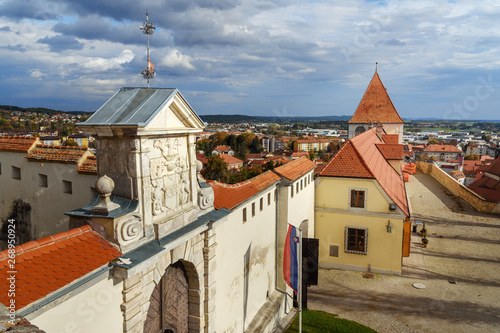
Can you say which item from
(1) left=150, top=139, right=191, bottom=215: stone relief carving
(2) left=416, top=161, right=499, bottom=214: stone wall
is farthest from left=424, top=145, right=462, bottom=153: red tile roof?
(1) left=150, top=139, right=191, bottom=215: stone relief carving

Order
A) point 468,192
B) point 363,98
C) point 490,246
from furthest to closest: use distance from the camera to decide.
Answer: point 363,98
point 468,192
point 490,246

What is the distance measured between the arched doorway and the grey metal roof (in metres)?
3.32

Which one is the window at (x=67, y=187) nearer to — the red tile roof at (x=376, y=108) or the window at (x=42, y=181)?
the window at (x=42, y=181)

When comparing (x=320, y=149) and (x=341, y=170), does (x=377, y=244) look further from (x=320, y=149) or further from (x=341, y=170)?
(x=320, y=149)

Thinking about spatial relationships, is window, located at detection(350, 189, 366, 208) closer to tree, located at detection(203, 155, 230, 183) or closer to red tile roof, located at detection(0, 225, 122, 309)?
red tile roof, located at detection(0, 225, 122, 309)

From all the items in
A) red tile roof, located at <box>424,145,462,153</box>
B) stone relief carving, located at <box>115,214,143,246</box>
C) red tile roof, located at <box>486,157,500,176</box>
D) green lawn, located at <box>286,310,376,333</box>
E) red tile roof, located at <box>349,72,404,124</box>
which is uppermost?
red tile roof, located at <box>349,72,404,124</box>

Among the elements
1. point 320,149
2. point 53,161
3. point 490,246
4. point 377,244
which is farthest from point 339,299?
Result: point 320,149

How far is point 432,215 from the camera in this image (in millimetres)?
27078

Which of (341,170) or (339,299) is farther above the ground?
(341,170)

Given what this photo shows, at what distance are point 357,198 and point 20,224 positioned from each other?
50.5 feet

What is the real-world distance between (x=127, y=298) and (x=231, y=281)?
4643 millimetres

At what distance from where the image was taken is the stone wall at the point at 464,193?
2780 cm

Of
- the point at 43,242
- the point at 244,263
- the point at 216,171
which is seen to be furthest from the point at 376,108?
the point at 43,242

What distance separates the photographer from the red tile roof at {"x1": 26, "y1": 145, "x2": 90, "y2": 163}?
42.0ft
